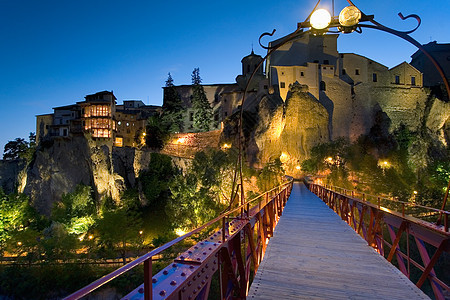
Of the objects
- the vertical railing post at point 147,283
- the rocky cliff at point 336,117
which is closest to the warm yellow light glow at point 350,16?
the vertical railing post at point 147,283

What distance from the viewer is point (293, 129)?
136 ft

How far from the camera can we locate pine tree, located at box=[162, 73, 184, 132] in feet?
161

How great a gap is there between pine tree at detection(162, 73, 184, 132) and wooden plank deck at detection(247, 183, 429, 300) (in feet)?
145

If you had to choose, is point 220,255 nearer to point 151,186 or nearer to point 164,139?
point 151,186

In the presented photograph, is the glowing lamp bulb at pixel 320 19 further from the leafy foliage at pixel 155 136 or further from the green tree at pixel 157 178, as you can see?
the leafy foliage at pixel 155 136

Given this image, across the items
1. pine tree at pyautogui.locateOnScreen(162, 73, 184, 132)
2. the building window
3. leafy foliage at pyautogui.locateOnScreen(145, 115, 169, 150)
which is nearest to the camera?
leafy foliage at pyautogui.locateOnScreen(145, 115, 169, 150)

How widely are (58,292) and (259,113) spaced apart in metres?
33.1

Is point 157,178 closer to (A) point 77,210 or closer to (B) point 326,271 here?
(A) point 77,210

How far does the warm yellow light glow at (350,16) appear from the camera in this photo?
4756 millimetres

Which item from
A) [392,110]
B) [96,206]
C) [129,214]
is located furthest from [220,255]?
[392,110]

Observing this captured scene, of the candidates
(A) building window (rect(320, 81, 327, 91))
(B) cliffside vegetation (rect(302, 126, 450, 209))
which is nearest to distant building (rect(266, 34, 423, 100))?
(A) building window (rect(320, 81, 327, 91))

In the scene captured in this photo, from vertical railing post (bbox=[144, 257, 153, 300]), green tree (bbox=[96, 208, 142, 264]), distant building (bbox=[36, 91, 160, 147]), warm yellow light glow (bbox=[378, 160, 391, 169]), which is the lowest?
green tree (bbox=[96, 208, 142, 264])

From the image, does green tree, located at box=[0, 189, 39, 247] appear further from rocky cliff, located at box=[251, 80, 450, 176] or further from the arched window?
the arched window

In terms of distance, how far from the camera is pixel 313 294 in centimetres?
367
